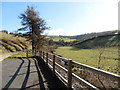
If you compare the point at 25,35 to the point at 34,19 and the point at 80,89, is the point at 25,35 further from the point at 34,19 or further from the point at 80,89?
the point at 80,89

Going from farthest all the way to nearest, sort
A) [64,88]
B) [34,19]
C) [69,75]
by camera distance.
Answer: [34,19], [64,88], [69,75]

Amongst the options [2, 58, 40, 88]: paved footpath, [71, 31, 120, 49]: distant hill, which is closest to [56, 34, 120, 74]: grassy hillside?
[71, 31, 120, 49]: distant hill

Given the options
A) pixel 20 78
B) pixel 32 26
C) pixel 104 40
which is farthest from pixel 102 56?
pixel 104 40

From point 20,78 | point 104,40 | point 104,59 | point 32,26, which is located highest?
point 32,26

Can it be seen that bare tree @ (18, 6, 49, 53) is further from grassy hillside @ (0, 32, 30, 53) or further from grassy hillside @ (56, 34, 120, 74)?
grassy hillside @ (56, 34, 120, 74)

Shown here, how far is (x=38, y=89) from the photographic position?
4.54m

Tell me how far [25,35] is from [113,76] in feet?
74.1

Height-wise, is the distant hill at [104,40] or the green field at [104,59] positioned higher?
the distant hill at [104,40]

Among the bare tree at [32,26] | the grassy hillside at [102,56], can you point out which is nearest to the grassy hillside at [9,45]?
the bare tree at [32,26]

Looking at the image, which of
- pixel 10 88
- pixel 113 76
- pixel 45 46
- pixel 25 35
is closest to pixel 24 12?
pixel 25 35

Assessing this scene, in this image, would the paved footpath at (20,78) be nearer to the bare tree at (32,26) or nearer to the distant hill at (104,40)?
the bare tree at (32,26)

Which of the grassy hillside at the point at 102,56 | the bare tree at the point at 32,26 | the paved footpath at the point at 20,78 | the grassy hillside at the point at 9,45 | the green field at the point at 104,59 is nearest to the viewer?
the paved footpath at the point at 20,78

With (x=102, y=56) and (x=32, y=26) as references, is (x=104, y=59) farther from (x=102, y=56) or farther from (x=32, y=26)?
(x=32, y=26)

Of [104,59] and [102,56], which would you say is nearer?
[102,56]
